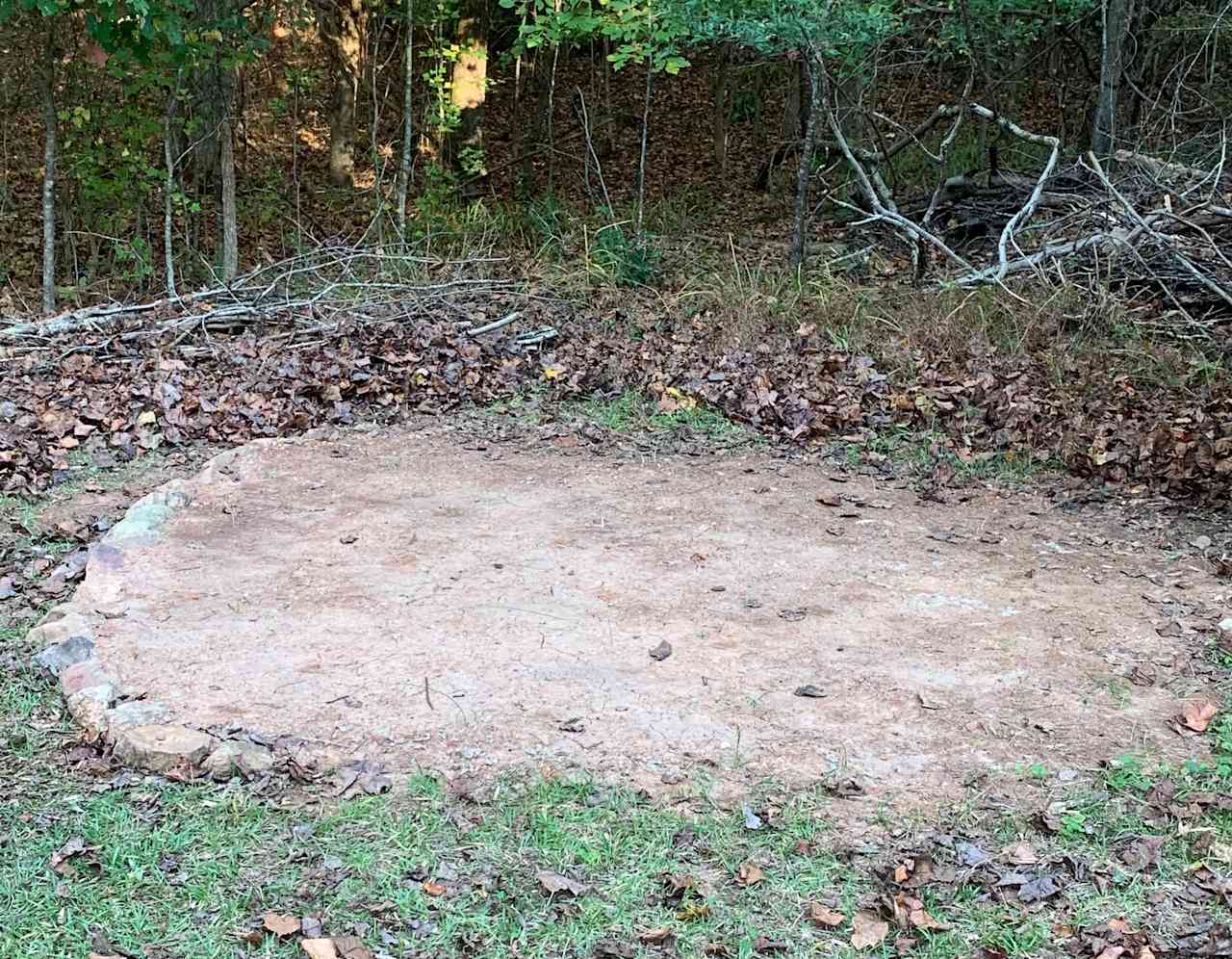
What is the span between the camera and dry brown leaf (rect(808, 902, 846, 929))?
2426 mm

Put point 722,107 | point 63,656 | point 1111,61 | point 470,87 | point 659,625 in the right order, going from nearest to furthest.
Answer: point 63,656 → point 659,625 → point 1111,61 → point 470,87 → point 722,107

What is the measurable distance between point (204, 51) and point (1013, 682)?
712cm

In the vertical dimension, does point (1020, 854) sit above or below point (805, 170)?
below

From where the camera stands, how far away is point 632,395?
6.54 meters

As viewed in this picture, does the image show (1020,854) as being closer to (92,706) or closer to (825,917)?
(825,917)

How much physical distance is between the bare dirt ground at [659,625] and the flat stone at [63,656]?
8 centimetres

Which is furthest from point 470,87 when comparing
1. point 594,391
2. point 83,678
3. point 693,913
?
point 693,913

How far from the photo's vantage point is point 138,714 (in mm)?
3104

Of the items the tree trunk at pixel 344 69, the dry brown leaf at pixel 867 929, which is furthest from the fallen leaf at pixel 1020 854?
the tree trunk at pixel 344 69

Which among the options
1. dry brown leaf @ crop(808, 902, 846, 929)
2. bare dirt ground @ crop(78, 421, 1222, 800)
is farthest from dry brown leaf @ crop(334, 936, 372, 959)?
dry brown leaf @ crop(808, 902, 846, 929)

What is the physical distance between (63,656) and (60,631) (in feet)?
0.53

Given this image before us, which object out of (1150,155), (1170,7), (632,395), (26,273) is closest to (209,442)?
(632,395)

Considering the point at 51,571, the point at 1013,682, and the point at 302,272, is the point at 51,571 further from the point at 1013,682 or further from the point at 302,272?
the point at 302,272

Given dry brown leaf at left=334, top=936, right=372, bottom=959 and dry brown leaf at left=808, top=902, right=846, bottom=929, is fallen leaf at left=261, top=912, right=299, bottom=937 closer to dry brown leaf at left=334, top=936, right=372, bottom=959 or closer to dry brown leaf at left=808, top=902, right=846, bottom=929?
dry brown leaf at left=334, top=936, right=372, bottom=959
